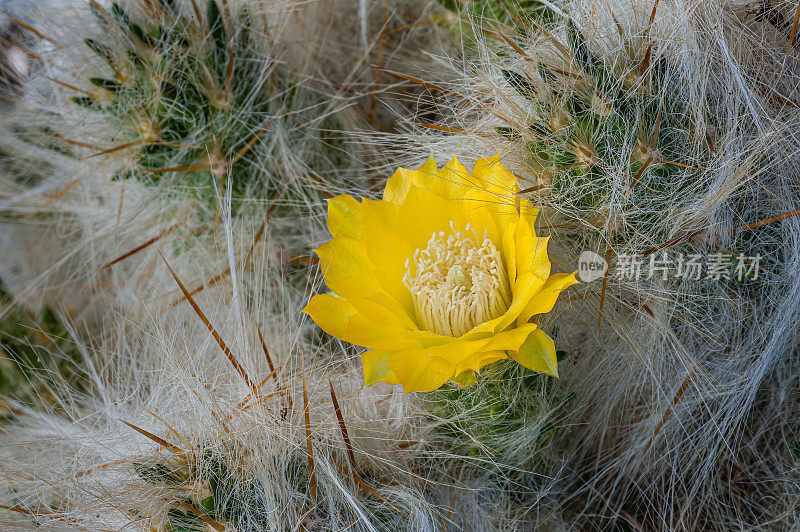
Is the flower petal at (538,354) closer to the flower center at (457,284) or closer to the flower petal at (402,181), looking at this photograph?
the flower center at (457,284)

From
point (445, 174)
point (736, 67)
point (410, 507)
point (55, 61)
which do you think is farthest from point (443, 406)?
point (55, 61)

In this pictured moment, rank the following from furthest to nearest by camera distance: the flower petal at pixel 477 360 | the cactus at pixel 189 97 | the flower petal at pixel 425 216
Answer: the cactus at pixel 189 97 → the flower petal at pixel 425 216 → the flower petal at pixel 477 360

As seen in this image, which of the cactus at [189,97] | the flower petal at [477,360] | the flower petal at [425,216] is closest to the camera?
the flower petal at [477,360]

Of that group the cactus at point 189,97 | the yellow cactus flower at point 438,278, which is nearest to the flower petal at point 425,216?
the yellow cactus flower at point 438,278

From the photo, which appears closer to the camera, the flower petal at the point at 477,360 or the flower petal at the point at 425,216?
the flower petal at the point at 477,360

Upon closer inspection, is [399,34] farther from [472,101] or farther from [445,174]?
[445,174]

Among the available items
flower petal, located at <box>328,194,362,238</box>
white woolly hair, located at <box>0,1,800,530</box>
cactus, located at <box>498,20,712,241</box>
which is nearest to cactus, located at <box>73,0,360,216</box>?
white woolly hair, located at <box>0,1,800,530</box>

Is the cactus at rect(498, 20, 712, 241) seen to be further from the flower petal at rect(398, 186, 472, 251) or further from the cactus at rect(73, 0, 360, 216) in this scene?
the cactus at rect(73, 0, 360, 216)

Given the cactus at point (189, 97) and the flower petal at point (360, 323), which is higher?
the cactus at point (189, 97)
